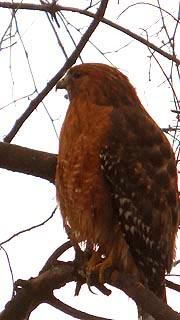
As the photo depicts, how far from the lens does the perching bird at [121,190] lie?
165 inches

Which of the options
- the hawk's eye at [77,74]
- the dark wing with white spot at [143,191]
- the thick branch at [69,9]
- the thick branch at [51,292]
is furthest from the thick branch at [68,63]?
the thick branch at [51,292]

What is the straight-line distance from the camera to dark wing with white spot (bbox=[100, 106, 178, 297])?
419 centimetres

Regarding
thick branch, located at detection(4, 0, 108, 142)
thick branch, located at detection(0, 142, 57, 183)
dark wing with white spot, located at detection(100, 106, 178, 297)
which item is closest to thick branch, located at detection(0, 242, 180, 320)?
dark wing with white spot, located at detection(100, 106, 178, 297)

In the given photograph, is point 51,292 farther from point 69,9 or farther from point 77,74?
point 69,9

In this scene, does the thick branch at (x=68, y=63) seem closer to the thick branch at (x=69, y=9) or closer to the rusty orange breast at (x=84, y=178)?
the thick branch at (x=69, y=9)

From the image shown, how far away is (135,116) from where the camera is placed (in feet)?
14.3

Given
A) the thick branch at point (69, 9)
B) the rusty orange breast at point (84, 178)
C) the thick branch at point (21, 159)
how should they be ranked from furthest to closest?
the thick branch at point (69, 9) < the rusty orange breast at point (84, 178) < the thick branch at point (21, 159)

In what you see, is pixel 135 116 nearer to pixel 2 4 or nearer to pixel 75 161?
pixel 75 161

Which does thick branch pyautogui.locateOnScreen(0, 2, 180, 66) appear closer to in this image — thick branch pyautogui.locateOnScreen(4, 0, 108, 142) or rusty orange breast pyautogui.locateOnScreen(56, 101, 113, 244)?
thick branch pyautogui.locateOnScreen(4, 0, 108, 142)

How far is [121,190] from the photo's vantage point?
4.19m

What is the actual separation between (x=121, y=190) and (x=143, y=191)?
0.37ft

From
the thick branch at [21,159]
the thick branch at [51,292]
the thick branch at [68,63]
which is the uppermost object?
the thick branch at [68,63]

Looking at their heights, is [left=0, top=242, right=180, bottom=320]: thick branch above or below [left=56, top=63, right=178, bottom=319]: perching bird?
below

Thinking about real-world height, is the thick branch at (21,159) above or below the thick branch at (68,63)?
below
